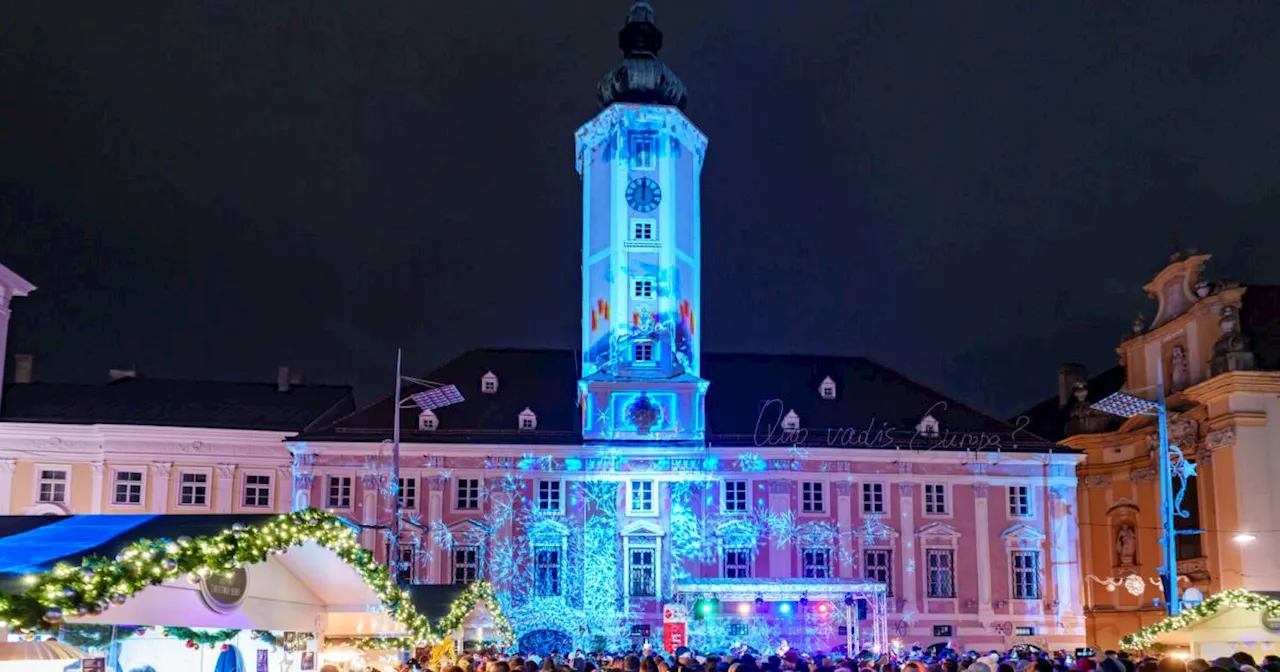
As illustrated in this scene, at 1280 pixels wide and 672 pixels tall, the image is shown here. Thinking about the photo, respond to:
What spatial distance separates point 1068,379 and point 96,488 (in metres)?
47.3

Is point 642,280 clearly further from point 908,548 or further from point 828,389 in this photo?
point 908,548

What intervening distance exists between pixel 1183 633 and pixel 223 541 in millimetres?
16988

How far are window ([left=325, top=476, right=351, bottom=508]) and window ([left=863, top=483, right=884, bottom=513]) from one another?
67.1 feet

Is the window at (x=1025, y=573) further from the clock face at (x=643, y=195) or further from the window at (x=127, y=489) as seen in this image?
the window at (x=127, y=489)

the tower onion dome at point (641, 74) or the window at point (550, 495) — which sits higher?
the tower onion dome at point (641, 74)

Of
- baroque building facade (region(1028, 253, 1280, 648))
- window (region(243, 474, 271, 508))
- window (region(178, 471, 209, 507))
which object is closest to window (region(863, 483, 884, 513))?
baroque building facade (region(1028, 253, 1280, 648))

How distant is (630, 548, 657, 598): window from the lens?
176ft

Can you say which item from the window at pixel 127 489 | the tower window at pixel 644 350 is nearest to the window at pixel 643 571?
the tower window at pixel 644 350

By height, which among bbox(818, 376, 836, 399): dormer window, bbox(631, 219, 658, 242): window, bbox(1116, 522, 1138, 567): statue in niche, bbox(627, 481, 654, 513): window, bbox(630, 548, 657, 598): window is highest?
bbox(631, 219, 658, 242): window

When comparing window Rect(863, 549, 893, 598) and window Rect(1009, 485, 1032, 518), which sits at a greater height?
window Rect(1009, 485, 1032, 518)

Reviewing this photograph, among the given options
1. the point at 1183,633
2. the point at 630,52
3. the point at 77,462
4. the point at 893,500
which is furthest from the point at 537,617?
the point at 1183,633

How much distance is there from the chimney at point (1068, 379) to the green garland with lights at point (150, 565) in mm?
60052

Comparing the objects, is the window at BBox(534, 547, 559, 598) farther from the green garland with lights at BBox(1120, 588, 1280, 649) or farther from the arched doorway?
the green garland with lights at BBox(1120, 588, 1280, 649)

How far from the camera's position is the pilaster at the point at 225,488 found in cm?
5431
